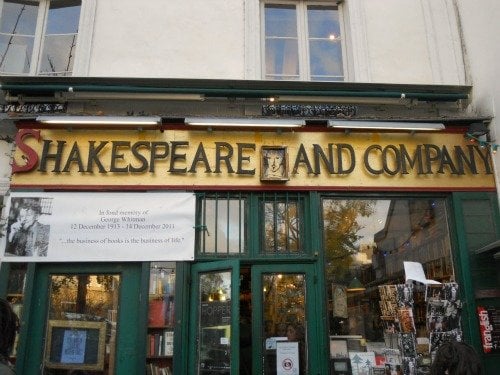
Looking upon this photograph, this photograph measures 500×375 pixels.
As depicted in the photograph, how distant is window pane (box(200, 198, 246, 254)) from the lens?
680 centimetres

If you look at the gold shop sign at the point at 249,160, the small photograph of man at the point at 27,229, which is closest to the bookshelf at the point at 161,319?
the gold shop sign at the point at 249,160

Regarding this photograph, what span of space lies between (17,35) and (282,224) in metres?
5.16

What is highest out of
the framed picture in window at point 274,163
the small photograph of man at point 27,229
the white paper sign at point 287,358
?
the framed picture in window at point 274,163

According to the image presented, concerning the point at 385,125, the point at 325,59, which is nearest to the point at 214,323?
the point at 385,125

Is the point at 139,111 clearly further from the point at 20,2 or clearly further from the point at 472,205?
the point at 472,205

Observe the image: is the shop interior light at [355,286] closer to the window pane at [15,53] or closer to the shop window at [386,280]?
the shop window at [386,280]

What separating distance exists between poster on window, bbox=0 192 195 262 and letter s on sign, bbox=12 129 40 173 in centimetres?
36

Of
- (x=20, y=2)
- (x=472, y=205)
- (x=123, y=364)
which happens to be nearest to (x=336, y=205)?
(x=472, y=205)

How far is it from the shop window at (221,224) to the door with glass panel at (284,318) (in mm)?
474

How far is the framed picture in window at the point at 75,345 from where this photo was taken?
6312 mm

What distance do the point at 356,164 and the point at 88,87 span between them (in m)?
3.97

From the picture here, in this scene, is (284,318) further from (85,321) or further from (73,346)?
(73,346)

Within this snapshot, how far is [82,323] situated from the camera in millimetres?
6461

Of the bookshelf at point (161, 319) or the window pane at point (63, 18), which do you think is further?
the window pane at point (63, 18)
